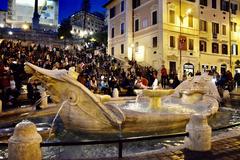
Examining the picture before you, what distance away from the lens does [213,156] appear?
5.80 meters

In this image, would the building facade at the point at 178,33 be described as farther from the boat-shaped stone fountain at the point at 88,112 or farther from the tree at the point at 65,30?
the tree at the point at 65,30

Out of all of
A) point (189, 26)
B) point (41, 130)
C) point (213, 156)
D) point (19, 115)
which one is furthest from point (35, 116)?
point (189, 26)

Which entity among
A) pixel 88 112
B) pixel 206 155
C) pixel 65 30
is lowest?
pixel 206 155

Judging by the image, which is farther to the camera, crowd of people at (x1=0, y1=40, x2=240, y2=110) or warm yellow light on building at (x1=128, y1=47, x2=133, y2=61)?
warm yellow light on building at (x1=128, y1=47, x2=133, y2=61)

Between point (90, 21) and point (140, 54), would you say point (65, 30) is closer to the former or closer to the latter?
point (140, 54)

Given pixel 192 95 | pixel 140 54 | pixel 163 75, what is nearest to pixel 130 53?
pixel 140 54

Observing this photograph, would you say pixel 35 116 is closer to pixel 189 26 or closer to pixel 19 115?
pixel 19 115


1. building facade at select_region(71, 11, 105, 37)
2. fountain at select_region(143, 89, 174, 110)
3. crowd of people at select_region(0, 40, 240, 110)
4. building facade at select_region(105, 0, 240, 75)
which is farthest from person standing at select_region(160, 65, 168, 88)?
building facade at select_region(71, 11, 105, 37)

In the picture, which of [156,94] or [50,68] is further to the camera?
[50,68]

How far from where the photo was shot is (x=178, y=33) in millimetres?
37500

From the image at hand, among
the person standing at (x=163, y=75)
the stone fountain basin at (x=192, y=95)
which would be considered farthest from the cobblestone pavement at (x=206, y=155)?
the person standing at (x=163, y=75)

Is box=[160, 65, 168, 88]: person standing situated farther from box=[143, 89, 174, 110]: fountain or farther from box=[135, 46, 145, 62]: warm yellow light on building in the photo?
box=[135, 46, 145, 62]: warm yellow light on building

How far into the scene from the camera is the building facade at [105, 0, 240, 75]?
3647cm

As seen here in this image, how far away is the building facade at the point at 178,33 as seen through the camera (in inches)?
1436
